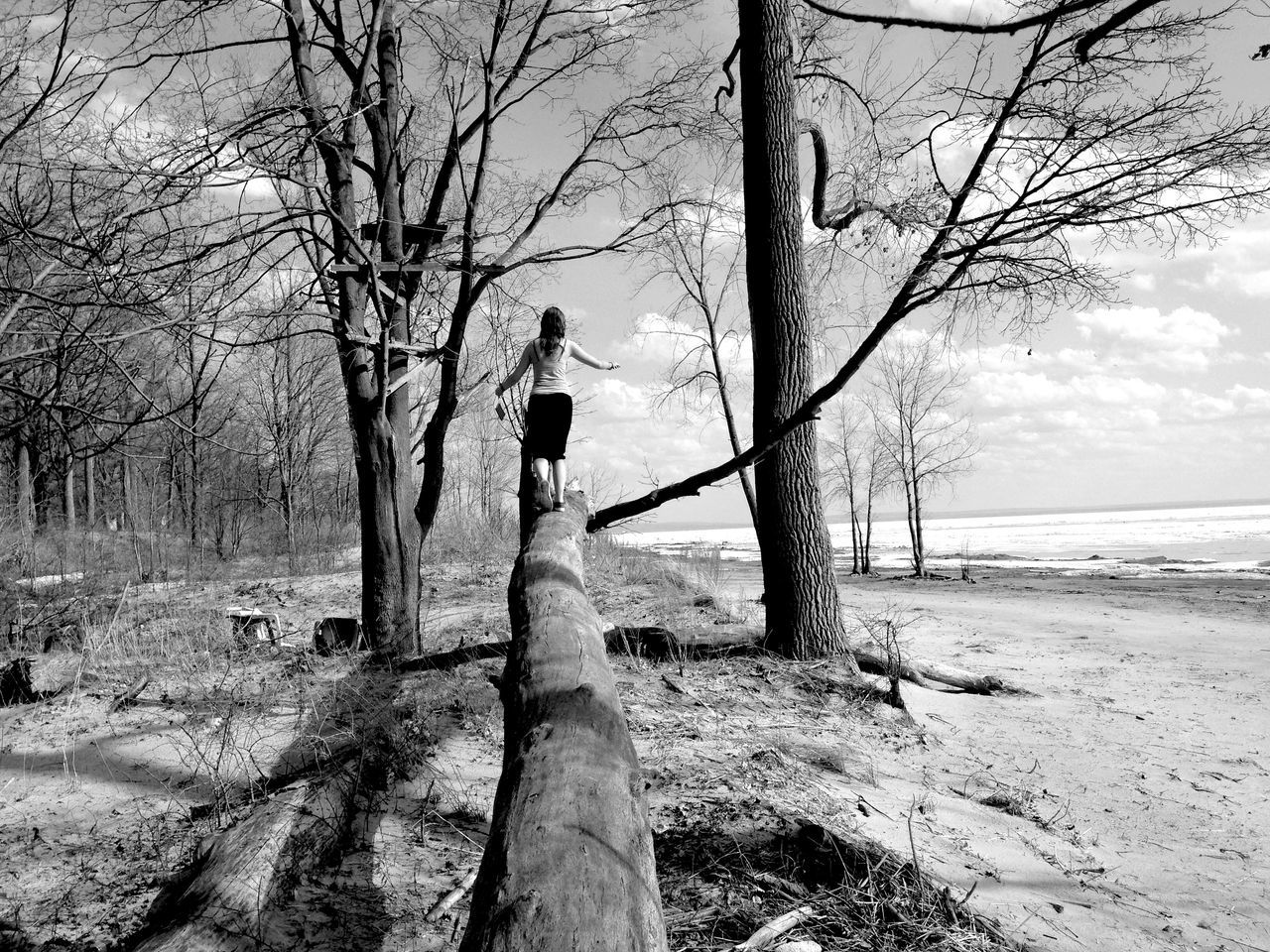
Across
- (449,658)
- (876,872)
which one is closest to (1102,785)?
(876,872)

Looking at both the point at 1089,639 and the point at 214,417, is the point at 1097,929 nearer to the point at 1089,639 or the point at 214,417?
the point at 1089,639

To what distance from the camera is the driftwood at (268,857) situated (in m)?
2.52

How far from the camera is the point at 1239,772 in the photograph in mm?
4930

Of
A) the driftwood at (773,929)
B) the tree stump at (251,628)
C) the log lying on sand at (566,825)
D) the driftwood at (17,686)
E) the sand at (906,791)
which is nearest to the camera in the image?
the log lying on sand at (566,825)

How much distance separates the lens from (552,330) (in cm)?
627

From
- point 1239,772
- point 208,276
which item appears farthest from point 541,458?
point 1239,772

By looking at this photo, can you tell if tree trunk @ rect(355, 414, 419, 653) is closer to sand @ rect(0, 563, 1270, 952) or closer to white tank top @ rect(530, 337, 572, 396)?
sand @ rect(0, 563, 1270, 952)

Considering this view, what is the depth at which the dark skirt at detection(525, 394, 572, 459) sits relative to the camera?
6172 mm

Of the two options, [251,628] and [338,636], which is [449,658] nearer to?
[338,636]

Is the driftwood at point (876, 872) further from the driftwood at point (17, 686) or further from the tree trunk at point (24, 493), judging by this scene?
the tree trunk at point (24, 493)

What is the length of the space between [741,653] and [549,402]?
288cm

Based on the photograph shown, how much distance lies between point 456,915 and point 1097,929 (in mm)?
2395

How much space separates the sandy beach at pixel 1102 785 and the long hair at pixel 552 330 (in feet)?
12.5

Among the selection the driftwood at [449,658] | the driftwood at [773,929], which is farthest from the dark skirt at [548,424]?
the driftwood at [773,929]
